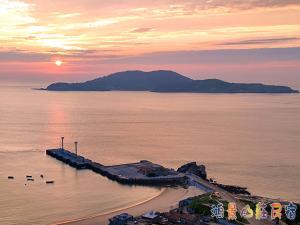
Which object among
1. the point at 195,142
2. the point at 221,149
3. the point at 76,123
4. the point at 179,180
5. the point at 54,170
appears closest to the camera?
the point at 179,180

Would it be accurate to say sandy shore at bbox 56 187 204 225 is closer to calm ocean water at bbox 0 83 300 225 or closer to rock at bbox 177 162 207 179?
calm ocean water at bbox 0 83 300 225

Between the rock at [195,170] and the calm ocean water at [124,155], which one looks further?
the rock at [195,170]

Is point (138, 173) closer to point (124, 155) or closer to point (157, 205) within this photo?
point (157, 205)

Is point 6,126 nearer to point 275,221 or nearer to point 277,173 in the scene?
point 277,173

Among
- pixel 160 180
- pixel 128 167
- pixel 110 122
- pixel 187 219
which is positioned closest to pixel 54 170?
pixel 128 167

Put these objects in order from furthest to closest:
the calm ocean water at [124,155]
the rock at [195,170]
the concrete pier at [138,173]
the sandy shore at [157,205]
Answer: the rock at [195,170] → the concrete pier at [138,173] → the calm ocean water at [124,155] → the sandy shore at [157,205]

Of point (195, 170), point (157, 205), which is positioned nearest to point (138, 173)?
point (195, 170)

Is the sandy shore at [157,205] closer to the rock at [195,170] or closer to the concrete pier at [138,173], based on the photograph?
the concrete pier at [138,173]

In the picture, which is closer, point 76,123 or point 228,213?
point 228,213

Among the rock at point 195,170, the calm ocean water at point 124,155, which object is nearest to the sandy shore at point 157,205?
the calm ocean water at point 124,155
